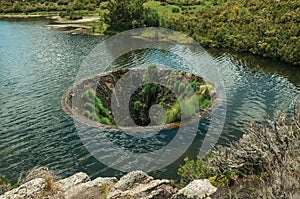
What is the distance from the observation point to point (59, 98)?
34.7 metres

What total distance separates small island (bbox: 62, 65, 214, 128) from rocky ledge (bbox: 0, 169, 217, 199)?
43.8ft

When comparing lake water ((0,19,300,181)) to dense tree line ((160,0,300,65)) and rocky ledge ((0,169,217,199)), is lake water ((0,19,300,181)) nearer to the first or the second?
dense tree line ((160,0,300,65))

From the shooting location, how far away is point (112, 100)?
34156 millimetres

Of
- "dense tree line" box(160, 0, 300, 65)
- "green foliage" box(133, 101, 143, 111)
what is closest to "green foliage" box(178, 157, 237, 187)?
"green foliage" box(133, 101, 143, 111)

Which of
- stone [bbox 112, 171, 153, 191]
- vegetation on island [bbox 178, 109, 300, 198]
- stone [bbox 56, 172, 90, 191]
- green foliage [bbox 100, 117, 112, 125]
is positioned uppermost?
vegetation on island [bbox 178, 109, 300, 198]

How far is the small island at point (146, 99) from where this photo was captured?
99.0 feet

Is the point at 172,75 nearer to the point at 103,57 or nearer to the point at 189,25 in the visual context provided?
the point at 103,57

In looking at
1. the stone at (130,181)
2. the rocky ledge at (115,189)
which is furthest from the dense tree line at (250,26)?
the rocky ledge at (115,189)

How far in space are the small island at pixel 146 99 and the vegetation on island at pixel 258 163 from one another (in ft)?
43.7

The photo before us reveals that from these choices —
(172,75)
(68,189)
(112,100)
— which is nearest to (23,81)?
(112,100)

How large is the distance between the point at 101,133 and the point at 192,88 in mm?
11980

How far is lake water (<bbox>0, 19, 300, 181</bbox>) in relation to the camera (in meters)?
23.8

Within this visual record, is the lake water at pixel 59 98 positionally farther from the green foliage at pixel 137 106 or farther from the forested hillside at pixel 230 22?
the green foliage at pixel 137 106

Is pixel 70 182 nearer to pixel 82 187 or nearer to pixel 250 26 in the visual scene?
pixel 82 187
